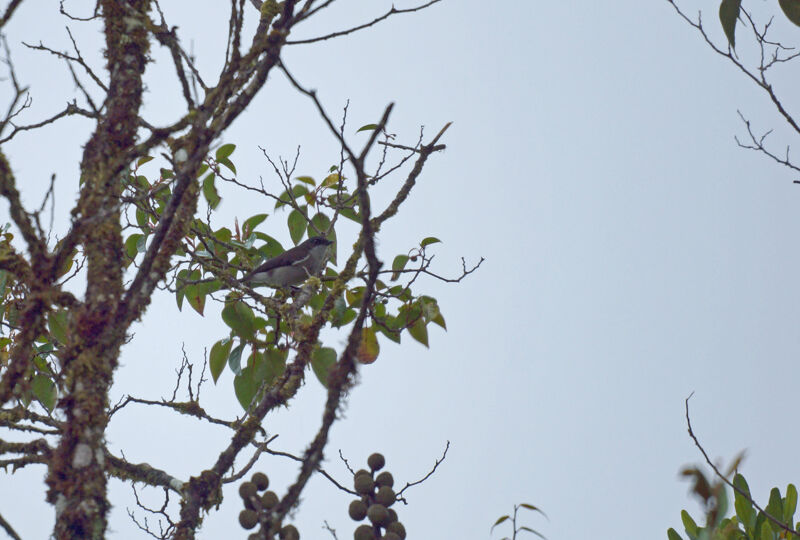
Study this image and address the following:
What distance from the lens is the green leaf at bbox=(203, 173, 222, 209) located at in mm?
5461

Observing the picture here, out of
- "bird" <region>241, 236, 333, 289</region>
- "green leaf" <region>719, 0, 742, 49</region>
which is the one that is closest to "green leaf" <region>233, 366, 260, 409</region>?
"green leaf" <region>719, 0, 742, 49</region>

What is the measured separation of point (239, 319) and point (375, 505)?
6.42 feet

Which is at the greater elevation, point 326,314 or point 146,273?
point 326,314

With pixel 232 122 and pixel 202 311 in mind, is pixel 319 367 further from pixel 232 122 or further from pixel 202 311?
pixel 232 122

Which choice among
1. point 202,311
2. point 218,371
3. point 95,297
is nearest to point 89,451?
point 95,297

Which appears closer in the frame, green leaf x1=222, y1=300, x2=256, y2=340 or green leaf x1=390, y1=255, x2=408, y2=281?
green leaf x1=222, y1=300, x2=256, y2=340

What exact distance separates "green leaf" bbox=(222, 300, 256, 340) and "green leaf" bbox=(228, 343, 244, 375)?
0.11 meters

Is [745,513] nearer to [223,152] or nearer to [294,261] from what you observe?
[223,152]

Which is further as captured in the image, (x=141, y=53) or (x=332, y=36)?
(x=332, y=36)

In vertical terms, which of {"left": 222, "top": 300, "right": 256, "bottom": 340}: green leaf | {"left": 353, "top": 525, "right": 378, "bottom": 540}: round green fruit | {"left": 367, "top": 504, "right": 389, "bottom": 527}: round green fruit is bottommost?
{"left": 353, "top": 525, "right": 378, "bottom": 540}: round green fruit

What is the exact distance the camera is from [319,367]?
4383mm

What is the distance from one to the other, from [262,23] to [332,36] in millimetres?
1015

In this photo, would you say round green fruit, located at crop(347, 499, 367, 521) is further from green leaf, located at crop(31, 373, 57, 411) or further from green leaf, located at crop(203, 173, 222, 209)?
green leaf, located at crop(203, 173, 222, 209)

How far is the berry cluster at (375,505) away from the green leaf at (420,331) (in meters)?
1.47
